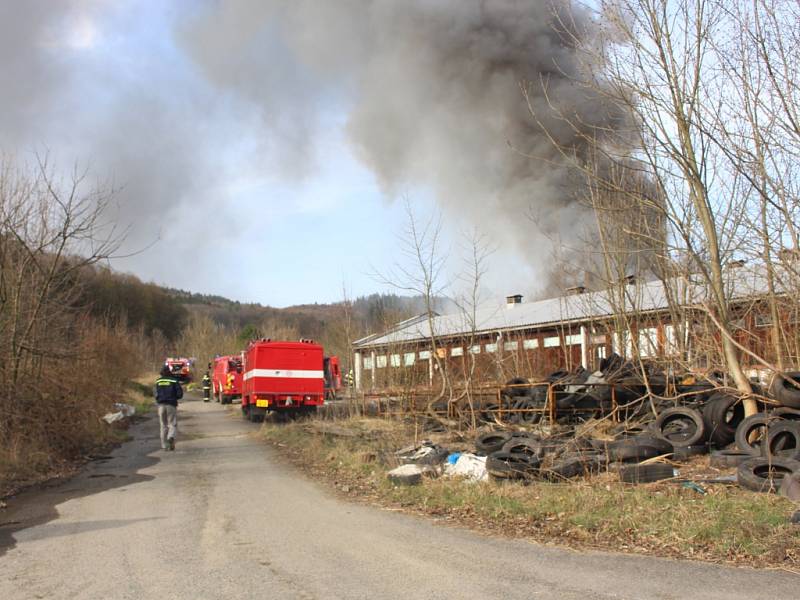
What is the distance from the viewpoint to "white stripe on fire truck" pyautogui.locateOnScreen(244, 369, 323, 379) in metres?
20.5

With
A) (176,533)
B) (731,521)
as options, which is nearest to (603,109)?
(731,521)

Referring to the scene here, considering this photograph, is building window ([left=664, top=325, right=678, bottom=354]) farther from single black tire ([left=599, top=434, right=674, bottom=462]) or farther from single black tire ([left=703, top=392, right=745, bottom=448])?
single black tire ([left=599, top=434, right=674, bottom=462])

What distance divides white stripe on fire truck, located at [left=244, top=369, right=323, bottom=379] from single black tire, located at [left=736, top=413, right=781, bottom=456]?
13.7m

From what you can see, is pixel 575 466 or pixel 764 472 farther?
pixel 575 466

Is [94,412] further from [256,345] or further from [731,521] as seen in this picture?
[731,521]

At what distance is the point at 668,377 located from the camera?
12.8 metres

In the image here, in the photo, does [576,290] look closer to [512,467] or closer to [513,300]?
[512,467]

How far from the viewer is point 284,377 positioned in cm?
2069

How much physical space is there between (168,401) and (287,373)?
749 centimetres

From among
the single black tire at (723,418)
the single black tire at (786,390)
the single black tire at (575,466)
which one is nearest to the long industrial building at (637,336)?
the single black tire at (786,390)

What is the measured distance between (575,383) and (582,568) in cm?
857

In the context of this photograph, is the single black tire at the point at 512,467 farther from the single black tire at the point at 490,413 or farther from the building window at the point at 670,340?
the building window at the point at 670,340

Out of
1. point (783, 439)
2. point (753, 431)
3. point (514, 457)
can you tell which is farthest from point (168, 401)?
point (783, 439)

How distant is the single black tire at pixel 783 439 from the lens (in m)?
8.30
